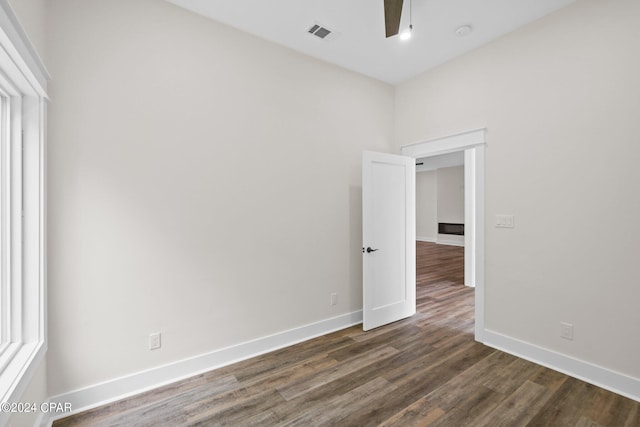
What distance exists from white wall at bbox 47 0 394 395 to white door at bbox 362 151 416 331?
1.17 ft

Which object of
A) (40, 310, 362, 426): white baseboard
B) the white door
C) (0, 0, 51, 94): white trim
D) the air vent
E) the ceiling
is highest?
the ceiling

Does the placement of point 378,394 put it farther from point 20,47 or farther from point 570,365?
point 20,47

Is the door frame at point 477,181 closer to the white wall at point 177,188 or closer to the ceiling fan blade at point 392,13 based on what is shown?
the white wall at point 177,188

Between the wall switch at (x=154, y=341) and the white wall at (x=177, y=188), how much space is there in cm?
4

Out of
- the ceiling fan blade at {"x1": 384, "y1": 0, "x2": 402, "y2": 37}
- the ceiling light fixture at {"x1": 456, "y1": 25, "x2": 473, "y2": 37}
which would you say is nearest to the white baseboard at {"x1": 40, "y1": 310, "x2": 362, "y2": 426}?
the ceiling fan blade at {"x1": 384, "y1": 0, "x2": 402, "y2": 37}

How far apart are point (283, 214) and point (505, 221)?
84.8 inches

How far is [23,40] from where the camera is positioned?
1344 millimetres

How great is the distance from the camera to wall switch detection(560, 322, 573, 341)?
7.70ft

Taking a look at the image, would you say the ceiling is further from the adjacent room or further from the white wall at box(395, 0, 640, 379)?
the white wall at box(395, 0, 640, 379)

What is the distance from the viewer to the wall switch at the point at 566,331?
2346 millimetres

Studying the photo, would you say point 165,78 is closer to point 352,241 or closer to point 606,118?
point 352,241

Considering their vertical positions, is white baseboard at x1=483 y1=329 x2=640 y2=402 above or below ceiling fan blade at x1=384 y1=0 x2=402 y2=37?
below

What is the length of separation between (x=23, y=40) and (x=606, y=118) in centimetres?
367

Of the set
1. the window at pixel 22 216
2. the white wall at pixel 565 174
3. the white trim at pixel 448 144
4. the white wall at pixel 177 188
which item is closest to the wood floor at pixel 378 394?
the white wall at pixel 177 188
